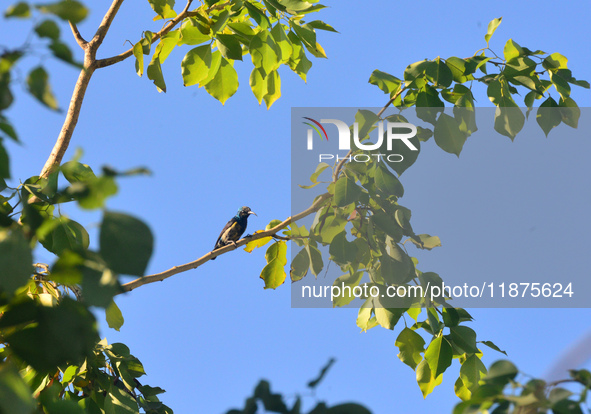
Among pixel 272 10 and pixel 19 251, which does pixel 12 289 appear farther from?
pixel 272 10

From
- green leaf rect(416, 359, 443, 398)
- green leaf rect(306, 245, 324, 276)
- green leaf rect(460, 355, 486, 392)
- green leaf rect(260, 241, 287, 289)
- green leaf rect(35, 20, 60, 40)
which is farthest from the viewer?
green leaf rect(260, 241, 287, 289)

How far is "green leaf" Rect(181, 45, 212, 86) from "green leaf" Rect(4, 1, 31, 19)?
1642 mm

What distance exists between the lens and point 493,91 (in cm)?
245

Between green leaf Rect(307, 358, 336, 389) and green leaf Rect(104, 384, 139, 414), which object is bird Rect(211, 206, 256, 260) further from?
green leaf Rect(307, 358, 336, 389)

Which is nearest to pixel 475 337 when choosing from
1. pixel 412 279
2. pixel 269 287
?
pixel 412 279

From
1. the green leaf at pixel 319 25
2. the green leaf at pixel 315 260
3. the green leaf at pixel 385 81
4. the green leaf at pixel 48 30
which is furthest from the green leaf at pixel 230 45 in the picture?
the green leaf at pixel 48 30

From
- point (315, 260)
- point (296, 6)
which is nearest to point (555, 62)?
point (296, 6)

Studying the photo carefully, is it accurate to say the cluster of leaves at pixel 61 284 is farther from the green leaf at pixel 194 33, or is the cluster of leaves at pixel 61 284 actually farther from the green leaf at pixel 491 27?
the green leaf at pixel 491 27

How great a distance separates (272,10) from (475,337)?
1.41 meters

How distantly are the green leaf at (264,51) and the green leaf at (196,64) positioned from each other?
0.33m

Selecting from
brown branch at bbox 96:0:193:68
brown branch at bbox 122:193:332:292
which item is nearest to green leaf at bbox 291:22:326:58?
brown branch at bbox 96:0:193:68

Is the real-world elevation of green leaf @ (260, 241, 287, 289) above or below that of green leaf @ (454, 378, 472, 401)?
above

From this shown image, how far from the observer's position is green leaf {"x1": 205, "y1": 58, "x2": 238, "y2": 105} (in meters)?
2.53

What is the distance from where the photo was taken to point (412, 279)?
8.16 feet
